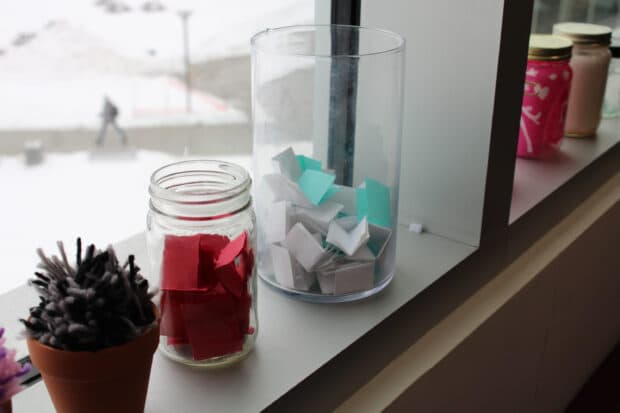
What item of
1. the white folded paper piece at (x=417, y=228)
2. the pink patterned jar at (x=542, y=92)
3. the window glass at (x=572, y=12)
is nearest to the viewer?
the white folded paper piece at (x=417, y=228)

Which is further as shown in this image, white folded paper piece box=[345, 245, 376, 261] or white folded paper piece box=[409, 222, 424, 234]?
white folded paper piece box=[409, 222, 424, 234]

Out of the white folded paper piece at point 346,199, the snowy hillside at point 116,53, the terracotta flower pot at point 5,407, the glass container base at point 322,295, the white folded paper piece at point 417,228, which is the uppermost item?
the snowy hillside at point 116,53

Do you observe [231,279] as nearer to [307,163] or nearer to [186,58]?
[307,163]

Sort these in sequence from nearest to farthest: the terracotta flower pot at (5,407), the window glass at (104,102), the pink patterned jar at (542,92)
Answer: the terracotta flower pot at (5,407)
the window glass at (104,102)
the pink patterned jar at (542,92)

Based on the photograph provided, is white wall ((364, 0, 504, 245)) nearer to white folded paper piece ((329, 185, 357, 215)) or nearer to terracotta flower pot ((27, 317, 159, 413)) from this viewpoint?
white folded paper piece ((329, 185, 357, 215))

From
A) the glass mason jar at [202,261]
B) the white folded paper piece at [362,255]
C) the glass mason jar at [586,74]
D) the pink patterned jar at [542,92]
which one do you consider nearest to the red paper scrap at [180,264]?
the glass mason jar at [202,261]

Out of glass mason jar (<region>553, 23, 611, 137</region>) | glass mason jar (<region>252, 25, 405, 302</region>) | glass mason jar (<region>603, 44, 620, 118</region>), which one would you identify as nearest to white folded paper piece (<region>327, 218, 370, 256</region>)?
glass mason jar (<region>252, 25, 405, 302</region>)

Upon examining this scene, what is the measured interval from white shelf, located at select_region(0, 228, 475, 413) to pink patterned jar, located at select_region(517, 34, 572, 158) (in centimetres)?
36

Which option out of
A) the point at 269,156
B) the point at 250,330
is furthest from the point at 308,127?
the point at 250,330

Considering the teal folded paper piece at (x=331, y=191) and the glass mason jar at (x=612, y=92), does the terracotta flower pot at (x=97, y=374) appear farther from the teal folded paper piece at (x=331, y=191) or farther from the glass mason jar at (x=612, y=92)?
the glass mason jar at (x=612, y=92)

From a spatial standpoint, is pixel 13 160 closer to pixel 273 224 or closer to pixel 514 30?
pixel 273 224

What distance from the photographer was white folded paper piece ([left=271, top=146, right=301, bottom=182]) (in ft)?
2.64

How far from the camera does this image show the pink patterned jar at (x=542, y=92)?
117cm

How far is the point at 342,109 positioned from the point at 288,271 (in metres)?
0.19
